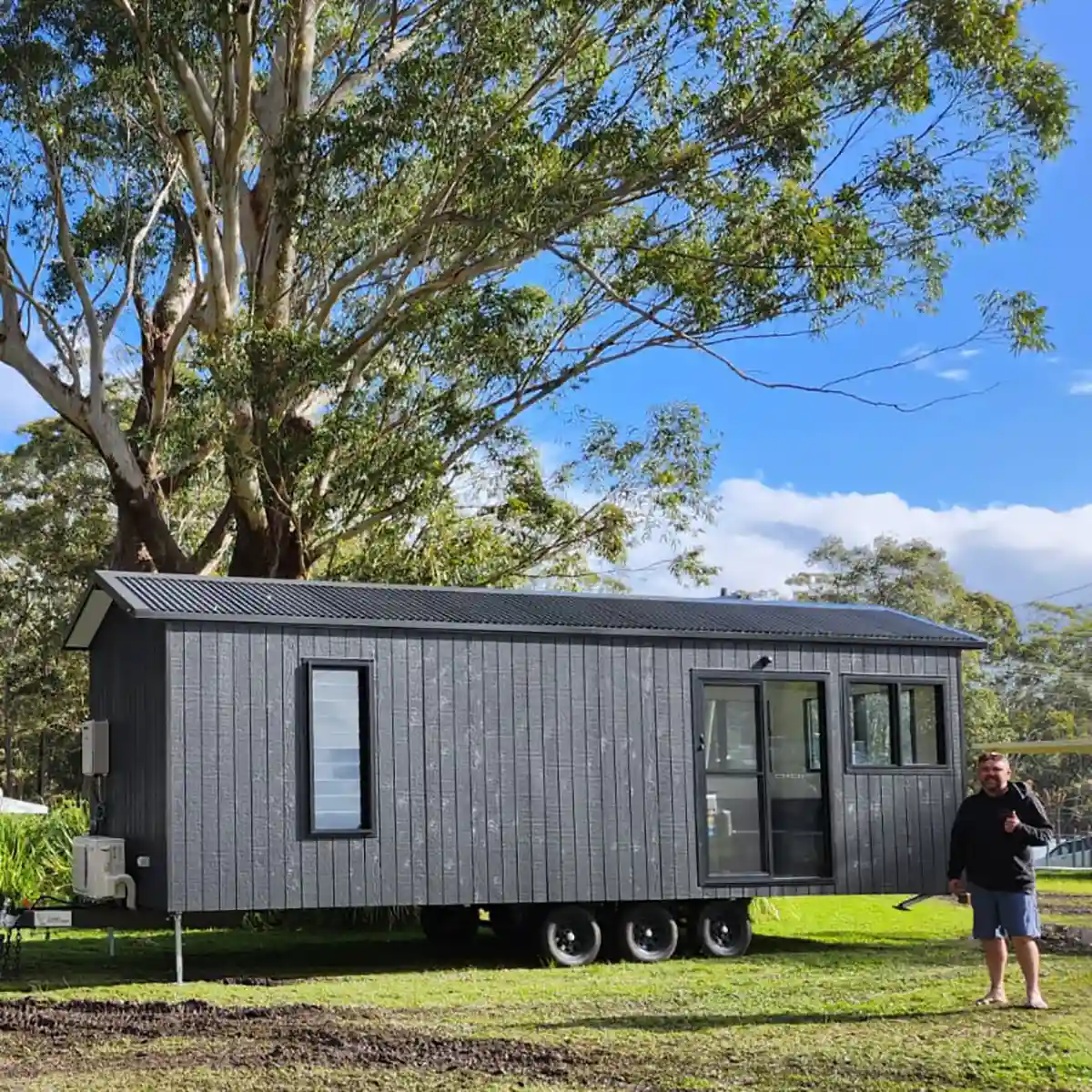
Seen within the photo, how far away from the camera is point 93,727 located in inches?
482

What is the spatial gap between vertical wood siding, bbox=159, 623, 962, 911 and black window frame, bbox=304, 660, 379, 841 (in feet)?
0.16

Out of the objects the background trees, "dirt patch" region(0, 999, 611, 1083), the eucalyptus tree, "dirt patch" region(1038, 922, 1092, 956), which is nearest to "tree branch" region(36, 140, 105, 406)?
the eucalyptus tree

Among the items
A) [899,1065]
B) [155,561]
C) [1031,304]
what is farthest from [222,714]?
[1031,304]

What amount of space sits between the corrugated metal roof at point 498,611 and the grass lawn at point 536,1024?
2442 millimetres

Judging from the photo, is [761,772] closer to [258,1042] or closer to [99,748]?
[99,748]

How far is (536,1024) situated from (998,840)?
102 inches

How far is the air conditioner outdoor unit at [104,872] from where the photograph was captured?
1120cm

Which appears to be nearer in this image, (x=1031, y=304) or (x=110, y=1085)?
(x=110, y=1085)

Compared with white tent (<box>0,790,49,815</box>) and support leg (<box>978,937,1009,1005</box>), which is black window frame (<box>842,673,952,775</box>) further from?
white tent (<box>0,790,49,815</box>)

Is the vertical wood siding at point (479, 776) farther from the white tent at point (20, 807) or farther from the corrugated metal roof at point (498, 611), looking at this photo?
the white tent at point (20, 807)

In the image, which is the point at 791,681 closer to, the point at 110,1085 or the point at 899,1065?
the point at 899,1065

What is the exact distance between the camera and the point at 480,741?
39.1 ft

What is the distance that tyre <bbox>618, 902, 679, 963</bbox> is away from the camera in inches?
481

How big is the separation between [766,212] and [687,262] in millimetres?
927
